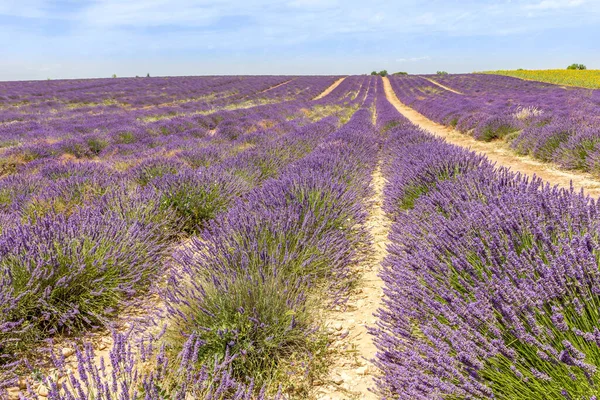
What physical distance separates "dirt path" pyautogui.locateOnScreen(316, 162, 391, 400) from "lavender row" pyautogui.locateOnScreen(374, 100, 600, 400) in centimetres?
17

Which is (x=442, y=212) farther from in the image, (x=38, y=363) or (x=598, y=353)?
(x=38, y=363)

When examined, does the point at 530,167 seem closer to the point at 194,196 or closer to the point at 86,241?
the point at 194,196

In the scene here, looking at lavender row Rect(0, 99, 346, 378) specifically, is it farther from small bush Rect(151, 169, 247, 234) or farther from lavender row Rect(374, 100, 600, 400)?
lavender row Rect(374, 100, 600, 400)

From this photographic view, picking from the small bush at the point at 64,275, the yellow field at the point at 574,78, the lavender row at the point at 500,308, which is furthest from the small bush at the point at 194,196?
the yellow field at the point at 574,78

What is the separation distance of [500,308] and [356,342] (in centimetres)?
107

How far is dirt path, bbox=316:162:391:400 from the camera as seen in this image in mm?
1906

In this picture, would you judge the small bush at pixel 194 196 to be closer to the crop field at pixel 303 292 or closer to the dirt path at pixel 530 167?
the crop field at pixel 303 292

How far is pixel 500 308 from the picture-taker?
4.67ft

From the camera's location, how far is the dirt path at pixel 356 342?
A: 1906 millimetres

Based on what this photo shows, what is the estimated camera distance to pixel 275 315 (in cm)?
207

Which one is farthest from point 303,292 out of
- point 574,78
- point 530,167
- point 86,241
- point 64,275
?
point 574,78

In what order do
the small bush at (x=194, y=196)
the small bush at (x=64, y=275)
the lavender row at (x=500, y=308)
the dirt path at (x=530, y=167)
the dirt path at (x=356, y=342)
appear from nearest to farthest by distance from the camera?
the lavender row at (x=500, y=308)
the dirt path at (x=356, y=342)
the small bush at (x=64, y=275)
the small bush at (x=194, y=196)
the dirt path at (x=530, y=167)

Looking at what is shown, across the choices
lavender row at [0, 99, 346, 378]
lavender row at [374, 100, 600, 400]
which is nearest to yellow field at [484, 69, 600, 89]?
lavender row at [374, 100, 600, 400]

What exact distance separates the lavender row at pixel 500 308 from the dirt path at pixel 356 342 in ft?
0.55
